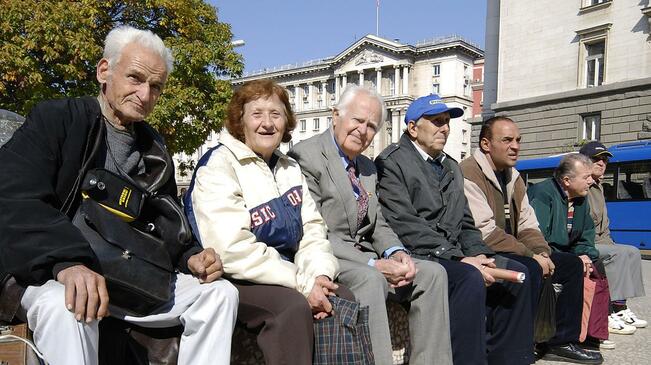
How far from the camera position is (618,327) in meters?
5.73

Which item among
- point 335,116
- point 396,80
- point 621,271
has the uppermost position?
point 396,80

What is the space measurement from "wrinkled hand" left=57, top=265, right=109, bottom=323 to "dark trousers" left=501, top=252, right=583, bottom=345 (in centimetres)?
397

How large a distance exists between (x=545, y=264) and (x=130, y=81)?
3.43m

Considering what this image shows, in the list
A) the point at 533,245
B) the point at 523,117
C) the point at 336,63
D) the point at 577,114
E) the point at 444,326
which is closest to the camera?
the point at 444,326

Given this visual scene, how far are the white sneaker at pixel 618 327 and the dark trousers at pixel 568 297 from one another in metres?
1.20

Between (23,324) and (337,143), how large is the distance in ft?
7.54

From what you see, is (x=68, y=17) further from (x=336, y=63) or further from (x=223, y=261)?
(x=336, y=63)

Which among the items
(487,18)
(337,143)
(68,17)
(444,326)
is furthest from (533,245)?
(487,18)

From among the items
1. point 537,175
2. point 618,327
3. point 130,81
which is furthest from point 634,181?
point 130,81

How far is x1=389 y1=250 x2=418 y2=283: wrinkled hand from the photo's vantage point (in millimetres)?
3499

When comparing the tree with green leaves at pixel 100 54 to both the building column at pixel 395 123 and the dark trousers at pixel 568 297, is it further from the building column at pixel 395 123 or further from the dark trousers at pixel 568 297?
the building column at pixel 395 123

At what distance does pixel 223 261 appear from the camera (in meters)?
2.82

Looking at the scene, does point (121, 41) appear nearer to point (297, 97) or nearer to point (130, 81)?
point (130, 81)

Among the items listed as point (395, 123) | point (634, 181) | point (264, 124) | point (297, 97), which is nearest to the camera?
point (264, 124)
